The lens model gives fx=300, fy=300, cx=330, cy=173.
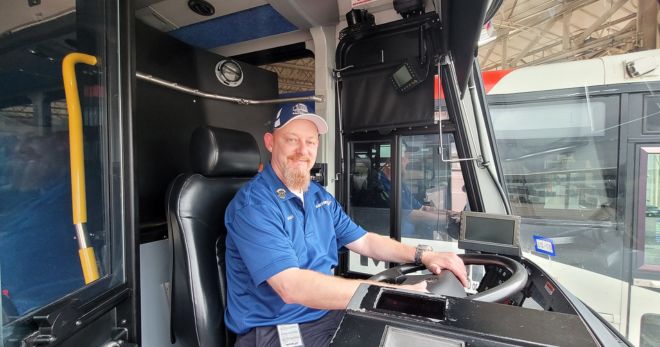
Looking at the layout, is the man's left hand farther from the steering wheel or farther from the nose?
the nose

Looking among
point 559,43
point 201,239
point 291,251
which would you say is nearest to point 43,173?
point 201,239

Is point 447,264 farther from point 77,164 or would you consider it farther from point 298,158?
point 77,164

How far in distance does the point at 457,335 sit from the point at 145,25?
2.20 m

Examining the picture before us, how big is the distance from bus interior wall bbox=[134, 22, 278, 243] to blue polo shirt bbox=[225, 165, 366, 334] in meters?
0.58

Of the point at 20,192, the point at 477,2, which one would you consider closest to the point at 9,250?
the point at 20,192

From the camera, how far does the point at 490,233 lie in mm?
1400

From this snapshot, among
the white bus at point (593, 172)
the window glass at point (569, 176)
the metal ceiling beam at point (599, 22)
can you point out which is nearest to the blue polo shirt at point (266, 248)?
the white bus at point (593, 172)

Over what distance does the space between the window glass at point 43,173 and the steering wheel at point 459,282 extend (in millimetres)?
1011

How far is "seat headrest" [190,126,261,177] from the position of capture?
1341 mm

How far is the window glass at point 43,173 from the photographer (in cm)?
60

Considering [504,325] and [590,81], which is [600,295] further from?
[504,325]

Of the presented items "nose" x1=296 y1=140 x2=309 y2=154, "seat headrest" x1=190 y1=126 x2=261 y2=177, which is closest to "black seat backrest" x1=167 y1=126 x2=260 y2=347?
"seat headrest" x1=190 y1=126 x2=261 y2=177

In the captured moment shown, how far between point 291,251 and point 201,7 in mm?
1716

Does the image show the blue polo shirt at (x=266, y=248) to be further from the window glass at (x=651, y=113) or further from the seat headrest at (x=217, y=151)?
the window glass at (x=651, y=113)
